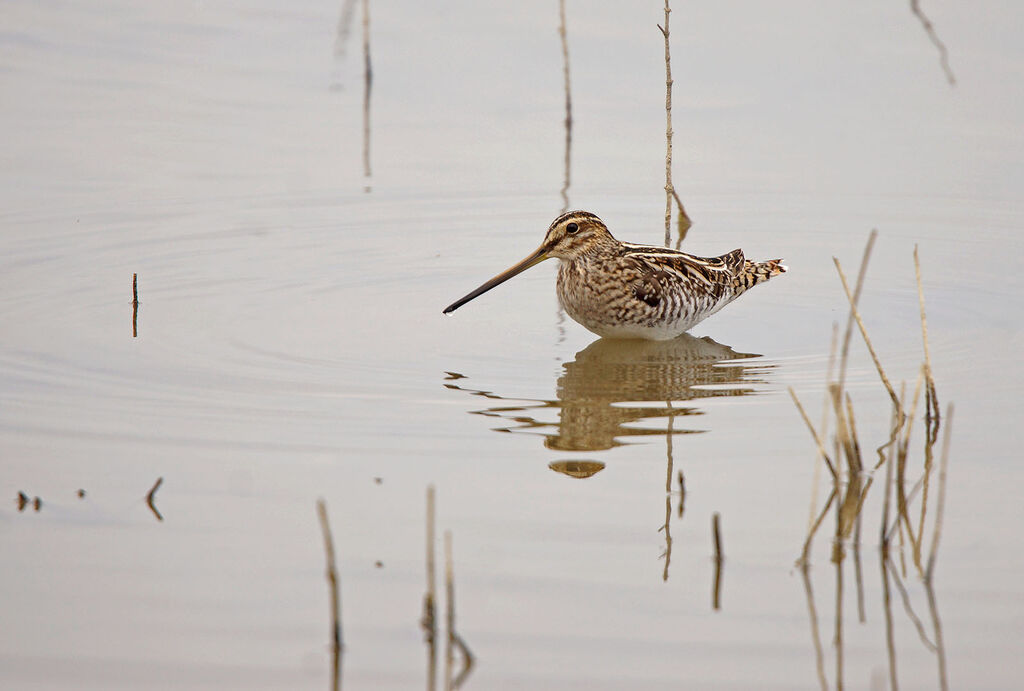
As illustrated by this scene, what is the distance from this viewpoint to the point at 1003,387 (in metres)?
7.98

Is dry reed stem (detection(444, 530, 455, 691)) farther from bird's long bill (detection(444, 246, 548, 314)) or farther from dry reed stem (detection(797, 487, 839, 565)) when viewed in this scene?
bird's long bill (detection(444, 246, 548, 314))

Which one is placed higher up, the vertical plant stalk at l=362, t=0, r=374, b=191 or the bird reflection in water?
the vertical plant stalk at l=362, t=0, r=374, b=191

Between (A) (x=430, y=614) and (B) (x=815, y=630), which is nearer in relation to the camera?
(A) (x=430, y=614)

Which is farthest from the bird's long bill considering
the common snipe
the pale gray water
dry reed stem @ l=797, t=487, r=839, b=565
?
dry reed stem @ l=797, t=487, r=839, b=565

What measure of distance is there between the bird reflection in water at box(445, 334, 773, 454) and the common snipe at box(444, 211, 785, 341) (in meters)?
0.18

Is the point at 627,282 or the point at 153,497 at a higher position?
the point at 627,282

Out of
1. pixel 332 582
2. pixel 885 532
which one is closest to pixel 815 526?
pixel 885 532

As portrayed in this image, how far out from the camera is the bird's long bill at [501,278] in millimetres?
9281

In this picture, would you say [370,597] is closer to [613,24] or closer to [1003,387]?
[1003,387]

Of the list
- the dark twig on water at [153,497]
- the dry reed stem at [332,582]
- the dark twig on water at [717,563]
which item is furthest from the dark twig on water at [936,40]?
the dry reed stem at [332,582]

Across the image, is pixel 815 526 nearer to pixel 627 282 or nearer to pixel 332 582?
pixel 332 582

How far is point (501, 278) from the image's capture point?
30.8ft

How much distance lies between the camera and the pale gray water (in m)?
5.46

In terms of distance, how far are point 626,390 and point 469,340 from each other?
117 cm
